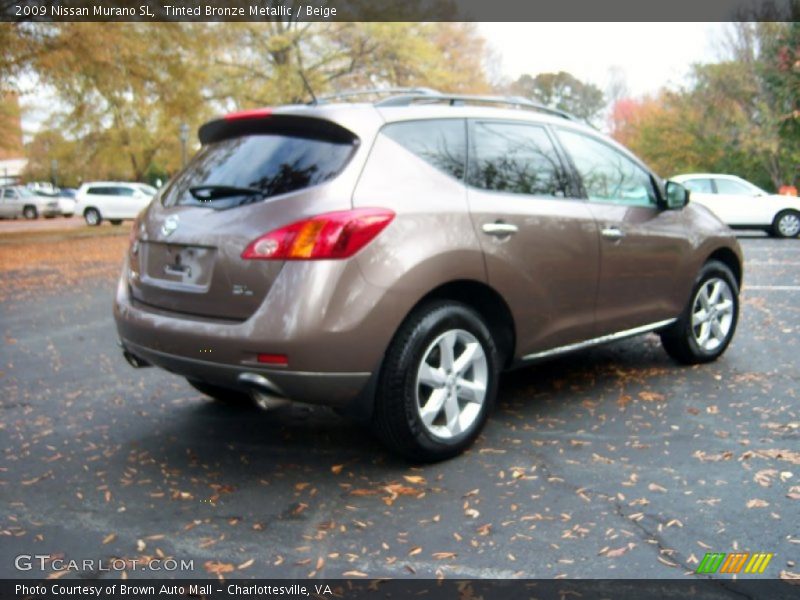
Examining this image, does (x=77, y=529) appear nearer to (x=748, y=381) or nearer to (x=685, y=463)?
(x=685, y=463)

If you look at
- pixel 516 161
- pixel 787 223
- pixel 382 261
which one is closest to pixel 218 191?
pixel 382 261

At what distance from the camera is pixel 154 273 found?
4.07m

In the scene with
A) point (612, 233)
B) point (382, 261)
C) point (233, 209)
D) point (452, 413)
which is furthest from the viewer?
point (612, 233)

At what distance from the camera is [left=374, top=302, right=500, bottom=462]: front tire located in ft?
12.2

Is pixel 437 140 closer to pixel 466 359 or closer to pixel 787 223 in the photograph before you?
pixel 466 359

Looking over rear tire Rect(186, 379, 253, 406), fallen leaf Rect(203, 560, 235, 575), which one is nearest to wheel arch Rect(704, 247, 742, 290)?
rear tire Rect(186, 379, 253, 406)

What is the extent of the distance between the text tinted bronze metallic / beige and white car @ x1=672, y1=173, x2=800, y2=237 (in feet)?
50.6

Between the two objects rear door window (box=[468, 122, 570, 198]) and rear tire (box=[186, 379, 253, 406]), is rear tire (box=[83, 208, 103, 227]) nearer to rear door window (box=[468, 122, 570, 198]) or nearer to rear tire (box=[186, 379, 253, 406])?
rear tire (box=[186, 379, 253, 406])

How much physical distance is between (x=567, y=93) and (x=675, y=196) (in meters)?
80.6

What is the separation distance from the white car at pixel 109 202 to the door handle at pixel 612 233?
32.3 m

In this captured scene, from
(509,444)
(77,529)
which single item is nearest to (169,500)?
(77,529)

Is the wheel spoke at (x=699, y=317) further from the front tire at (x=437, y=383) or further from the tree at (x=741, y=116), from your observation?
the tree at (x=741, y=116)

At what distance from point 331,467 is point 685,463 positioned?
1743mm

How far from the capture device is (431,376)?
12.8 feet
